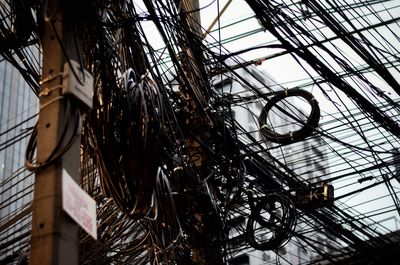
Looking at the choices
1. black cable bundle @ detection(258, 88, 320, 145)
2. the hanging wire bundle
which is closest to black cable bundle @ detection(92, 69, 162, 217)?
the hanging wire bundle

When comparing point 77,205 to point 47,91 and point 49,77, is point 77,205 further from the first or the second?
point 49,77

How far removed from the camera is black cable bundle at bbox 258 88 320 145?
7.38m

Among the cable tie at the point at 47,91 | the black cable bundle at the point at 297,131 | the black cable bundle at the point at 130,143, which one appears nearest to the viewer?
the cable tie at the point at 47,91

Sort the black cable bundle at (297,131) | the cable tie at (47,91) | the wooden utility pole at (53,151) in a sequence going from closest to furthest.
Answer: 1. the wooden utility pole at (53,151)
2. the cable tie at (47,91)
3. the black cable bundle at (297,131)

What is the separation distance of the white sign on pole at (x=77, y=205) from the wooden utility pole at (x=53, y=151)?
57 mm

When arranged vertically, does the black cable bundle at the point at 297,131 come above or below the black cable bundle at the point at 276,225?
above

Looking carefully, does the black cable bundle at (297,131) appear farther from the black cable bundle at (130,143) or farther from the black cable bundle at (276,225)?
the black cable bundle at (130,143)

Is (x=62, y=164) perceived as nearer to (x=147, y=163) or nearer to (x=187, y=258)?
(x=147, y=163)

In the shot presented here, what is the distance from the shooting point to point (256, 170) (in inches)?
315

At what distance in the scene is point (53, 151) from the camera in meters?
3.31

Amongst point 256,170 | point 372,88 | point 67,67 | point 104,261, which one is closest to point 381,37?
point 372,88

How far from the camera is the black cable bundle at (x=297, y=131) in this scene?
7.38m

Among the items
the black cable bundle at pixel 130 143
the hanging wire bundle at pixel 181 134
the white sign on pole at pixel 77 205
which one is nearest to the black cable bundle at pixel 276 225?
the hanging wire bundle at pixel 181 134

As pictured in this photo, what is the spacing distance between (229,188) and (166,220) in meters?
1.67
